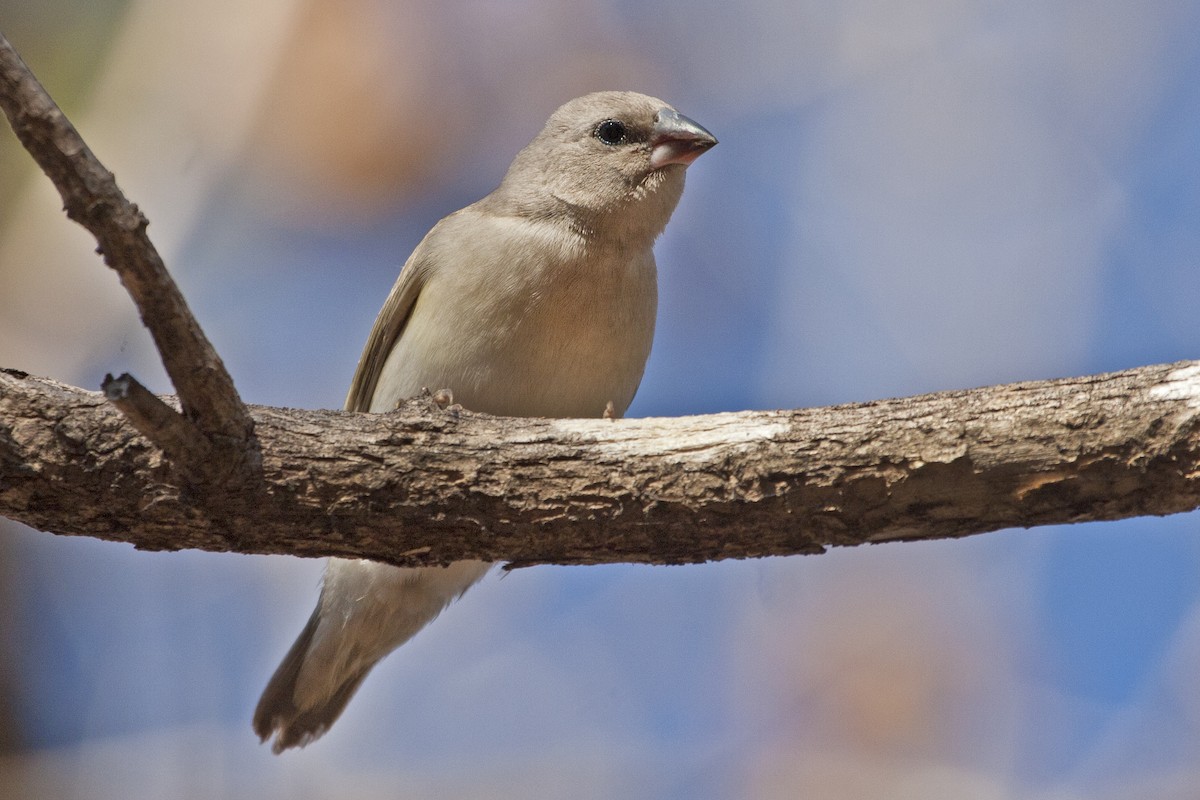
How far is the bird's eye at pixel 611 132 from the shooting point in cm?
494

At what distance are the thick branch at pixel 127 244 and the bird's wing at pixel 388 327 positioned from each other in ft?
5.91

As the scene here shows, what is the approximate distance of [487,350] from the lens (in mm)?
4348

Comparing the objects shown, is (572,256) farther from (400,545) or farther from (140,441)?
(140,441)

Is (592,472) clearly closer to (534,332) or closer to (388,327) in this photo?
(534,332)

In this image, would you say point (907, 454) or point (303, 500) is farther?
point (303, 500)

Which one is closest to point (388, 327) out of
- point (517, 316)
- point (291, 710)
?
point (517, 316)

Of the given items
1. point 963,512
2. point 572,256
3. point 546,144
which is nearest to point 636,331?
point 572,256

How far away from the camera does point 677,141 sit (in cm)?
478

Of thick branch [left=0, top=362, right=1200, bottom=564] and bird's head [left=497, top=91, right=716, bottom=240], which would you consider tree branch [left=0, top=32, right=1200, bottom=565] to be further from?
bird's head [left=497, top=91, right=716, bottom=240]

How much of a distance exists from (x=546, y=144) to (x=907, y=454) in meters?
2.57

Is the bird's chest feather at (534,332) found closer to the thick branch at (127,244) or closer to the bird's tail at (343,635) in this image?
the bird's tail at (343,635)

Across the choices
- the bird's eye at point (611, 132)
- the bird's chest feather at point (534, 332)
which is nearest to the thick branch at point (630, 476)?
the bird's chest feather at point (534, 332)

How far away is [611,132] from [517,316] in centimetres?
105


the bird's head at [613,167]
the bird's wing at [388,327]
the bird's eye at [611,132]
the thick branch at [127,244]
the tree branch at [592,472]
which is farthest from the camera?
the bird's eye at [611,132]
